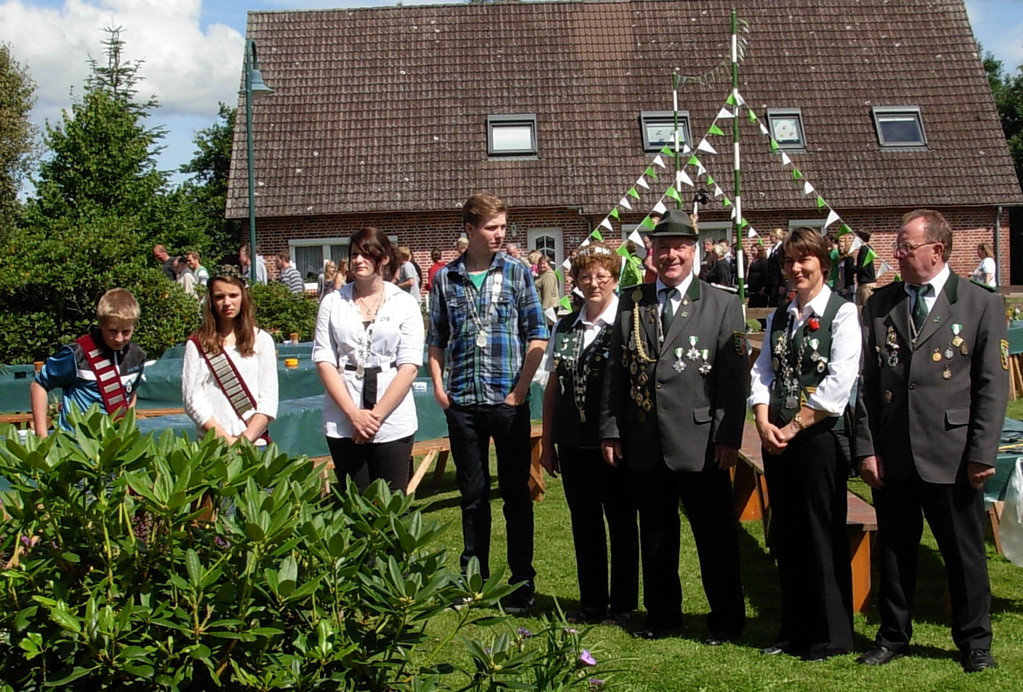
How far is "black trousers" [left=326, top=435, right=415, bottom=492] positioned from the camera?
18.1 ft

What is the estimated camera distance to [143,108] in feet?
160

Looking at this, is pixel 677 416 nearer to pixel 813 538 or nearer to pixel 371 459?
pixel 813 538

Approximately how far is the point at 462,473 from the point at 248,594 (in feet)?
9.35

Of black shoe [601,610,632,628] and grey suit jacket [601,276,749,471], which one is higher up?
grey suit jacket [601,276,749,471]

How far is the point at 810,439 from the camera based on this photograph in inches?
192

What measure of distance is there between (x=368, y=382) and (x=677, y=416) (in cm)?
144

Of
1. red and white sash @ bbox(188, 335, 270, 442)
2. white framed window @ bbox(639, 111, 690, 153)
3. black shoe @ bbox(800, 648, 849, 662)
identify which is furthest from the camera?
white framed window @ bbox(639, 111, 690, 153)

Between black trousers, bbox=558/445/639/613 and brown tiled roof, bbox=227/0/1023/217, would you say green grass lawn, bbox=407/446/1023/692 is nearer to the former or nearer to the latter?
black trousers, bbox=558/445/639/613

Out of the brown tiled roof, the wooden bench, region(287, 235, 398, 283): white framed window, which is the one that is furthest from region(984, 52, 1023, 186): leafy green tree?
the wooden bench

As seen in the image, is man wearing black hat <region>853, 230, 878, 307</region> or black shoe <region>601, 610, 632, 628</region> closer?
black shoe <region>601, 610, 632, 628</region>

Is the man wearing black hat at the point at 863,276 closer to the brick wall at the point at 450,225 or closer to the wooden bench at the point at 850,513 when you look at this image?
the brick wall at the point at 450,225

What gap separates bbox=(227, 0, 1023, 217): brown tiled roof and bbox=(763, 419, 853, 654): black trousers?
2288 cm

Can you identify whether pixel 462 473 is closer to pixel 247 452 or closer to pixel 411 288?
pixel 247 452

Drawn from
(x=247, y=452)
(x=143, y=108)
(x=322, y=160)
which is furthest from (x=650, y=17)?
(x=247, y=452)
